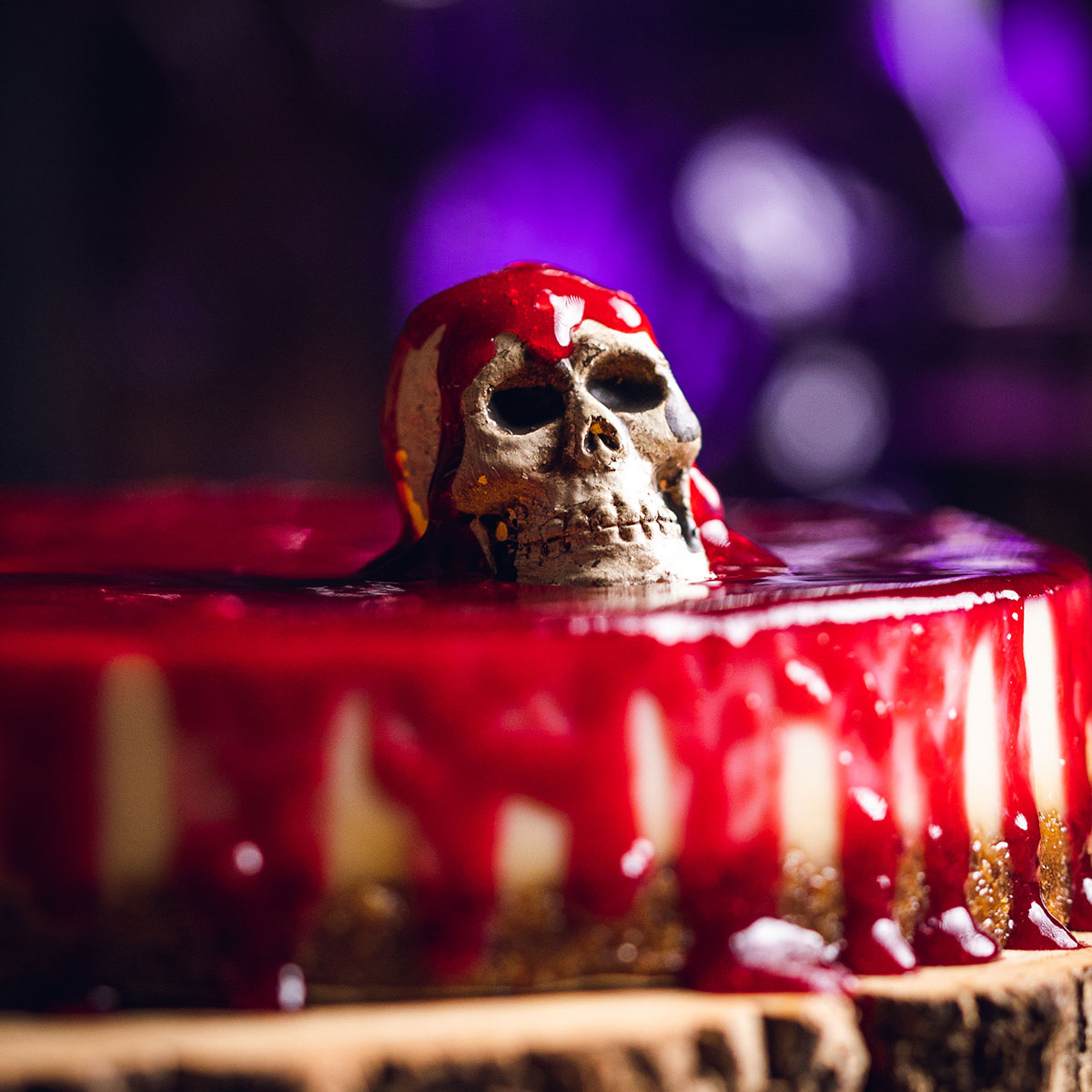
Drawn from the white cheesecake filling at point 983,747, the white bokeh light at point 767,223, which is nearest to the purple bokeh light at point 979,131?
the white bokeh light at point 767,223

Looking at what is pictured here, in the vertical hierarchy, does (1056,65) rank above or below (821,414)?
above

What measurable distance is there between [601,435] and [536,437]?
0.05 m

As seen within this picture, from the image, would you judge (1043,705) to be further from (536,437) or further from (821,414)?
(821,414)

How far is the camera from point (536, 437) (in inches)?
41.2

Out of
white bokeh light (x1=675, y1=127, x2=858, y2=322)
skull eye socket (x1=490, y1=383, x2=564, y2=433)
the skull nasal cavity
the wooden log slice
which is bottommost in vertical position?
the wooden log slice

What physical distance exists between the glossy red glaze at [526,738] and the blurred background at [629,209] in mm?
5744

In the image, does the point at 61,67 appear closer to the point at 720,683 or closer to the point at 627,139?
the point at 627,139

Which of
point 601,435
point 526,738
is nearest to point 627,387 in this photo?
point 601,435

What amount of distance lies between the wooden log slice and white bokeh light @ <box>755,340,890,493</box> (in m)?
6.09

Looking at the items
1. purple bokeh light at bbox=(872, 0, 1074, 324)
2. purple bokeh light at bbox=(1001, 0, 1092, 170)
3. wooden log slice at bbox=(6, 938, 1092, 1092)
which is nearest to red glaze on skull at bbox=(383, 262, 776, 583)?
wooden log slice at bbox=(6, 938, 1092, 1092)

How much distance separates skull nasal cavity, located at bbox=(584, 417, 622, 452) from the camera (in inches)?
40.8

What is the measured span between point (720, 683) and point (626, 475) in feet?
0.71

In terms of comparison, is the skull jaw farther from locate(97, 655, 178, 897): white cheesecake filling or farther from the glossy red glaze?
locate(97, 655, 178, 897): white cheesecake filling

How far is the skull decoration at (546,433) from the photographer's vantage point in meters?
1.04
